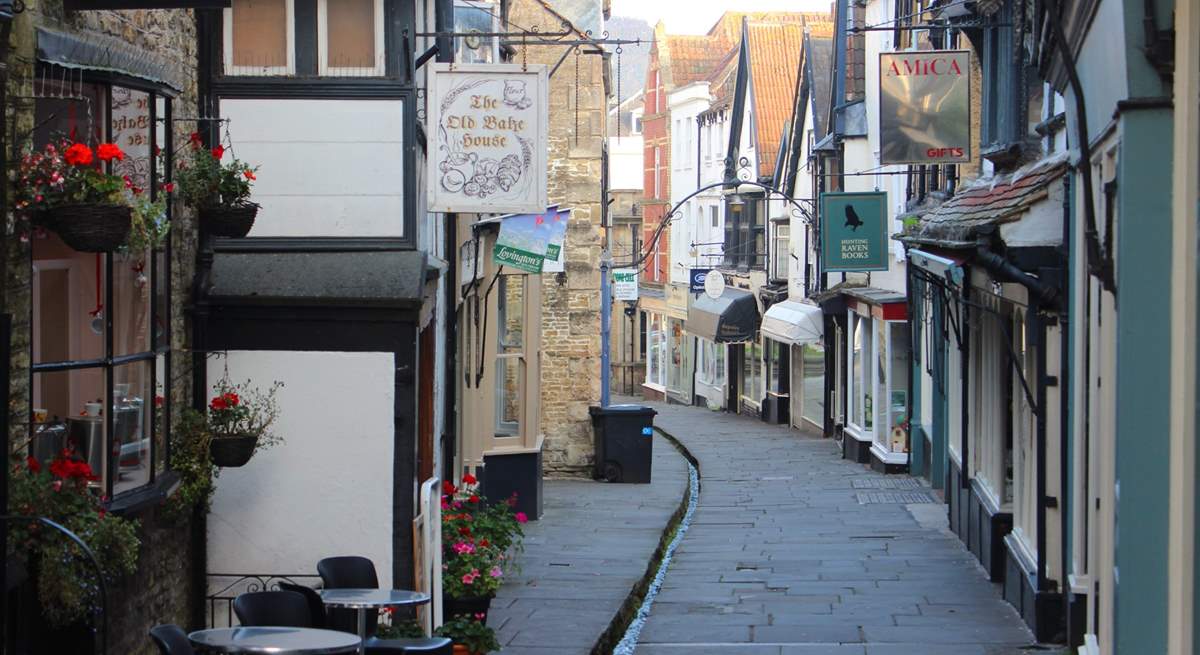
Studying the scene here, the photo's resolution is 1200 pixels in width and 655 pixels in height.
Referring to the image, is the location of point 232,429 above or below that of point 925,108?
below

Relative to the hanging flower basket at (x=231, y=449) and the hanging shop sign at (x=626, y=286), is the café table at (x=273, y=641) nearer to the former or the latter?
the hanging flower basket at (x=231, y=449)

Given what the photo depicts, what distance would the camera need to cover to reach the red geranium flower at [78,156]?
6707 millimetres

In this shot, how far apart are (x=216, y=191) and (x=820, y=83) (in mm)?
26616

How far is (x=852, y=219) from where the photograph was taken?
82.5 feet

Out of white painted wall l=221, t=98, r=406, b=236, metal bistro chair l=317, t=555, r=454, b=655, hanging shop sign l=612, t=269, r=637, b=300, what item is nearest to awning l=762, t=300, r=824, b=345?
hanging shop sign l=612, t=269, r=637, b=300

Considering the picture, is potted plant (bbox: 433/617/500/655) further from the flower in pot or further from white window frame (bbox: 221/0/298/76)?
white window frame (bbox: 221/0/298/76)

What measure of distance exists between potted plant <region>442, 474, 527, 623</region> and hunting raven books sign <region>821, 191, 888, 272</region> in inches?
543

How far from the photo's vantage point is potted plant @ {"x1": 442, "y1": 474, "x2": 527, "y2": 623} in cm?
1091

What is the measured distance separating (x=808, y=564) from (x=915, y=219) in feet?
16.0

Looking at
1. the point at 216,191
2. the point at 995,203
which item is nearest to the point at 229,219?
the point at 216,191

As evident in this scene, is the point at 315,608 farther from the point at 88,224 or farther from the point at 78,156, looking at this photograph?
the point at 78,156

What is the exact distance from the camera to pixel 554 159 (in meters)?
23.7

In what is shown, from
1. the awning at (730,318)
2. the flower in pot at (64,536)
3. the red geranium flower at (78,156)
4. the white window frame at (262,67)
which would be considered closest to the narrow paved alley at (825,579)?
the white window frame at (262,67)

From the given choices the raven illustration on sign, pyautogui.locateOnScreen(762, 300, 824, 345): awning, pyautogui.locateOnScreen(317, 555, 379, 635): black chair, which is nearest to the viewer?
pyautogui.locateOnScreen(317, 555, 379, 635): black chair
